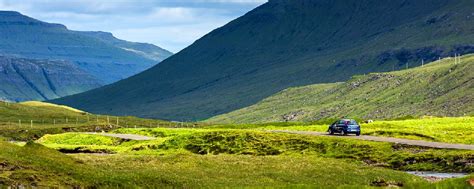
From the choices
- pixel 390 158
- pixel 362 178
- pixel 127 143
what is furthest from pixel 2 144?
pixel 127 143

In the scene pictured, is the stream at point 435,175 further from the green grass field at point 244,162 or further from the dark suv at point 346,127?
the dark suv at point 346,127

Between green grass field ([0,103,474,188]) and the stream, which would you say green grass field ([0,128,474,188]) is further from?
the stream

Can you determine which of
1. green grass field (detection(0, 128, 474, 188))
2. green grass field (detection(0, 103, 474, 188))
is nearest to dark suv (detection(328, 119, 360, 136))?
green grass field (detection(0, 103, 474, 188))

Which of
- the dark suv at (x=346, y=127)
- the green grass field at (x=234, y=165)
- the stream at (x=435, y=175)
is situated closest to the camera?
the green grass field at (x=234, y=165)

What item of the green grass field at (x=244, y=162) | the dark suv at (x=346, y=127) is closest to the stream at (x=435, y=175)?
the green grass field at (x=244, y=162)

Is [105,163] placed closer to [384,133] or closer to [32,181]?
[32,181]

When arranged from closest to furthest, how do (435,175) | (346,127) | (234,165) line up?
(234,165)
(435,175)
(346,127)

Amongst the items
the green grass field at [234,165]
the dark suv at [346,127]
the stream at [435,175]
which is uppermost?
the dark suv at [346,127]

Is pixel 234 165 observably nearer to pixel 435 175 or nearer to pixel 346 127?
pixel 435 175

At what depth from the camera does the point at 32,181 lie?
48531 mm

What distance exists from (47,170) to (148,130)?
289ft

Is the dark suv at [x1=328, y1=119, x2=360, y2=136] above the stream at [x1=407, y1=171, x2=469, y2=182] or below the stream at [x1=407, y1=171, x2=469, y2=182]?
above

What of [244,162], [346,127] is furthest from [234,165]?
[346,127]

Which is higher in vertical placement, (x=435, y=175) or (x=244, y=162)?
(x=244, y=162)
